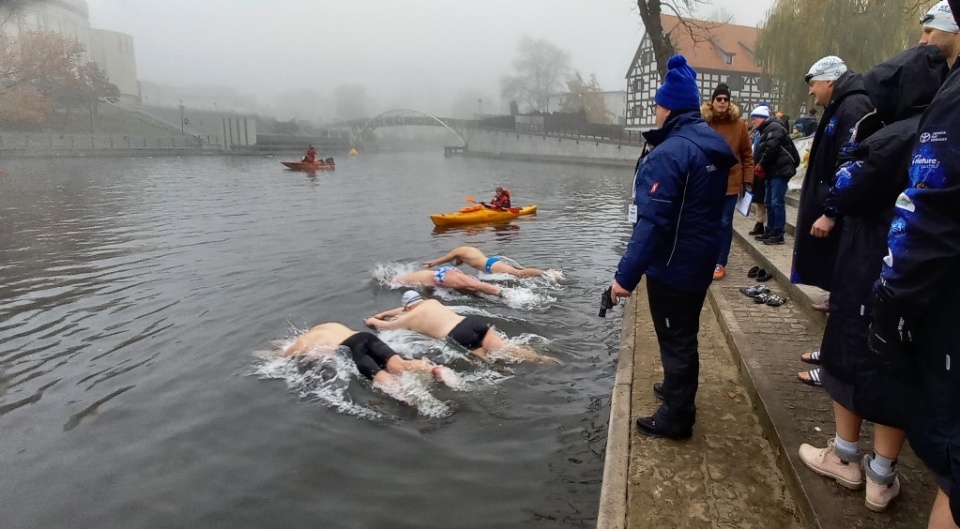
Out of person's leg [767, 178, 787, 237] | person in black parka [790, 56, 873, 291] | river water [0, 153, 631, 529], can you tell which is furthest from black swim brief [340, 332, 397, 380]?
person's leg [767, 178, 787, 237]

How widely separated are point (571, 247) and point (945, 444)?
11247mm

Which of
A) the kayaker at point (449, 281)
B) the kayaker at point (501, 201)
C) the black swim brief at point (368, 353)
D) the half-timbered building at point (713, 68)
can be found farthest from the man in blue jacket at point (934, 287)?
the half-timbered building at point (713, 68)

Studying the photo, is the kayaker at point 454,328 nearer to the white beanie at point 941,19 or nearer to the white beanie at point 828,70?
the white beanie at point 828,70

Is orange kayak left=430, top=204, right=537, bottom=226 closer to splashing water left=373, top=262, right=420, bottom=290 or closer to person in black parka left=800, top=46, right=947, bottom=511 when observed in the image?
splashing water left=373, top=262, right=420, bottom=290

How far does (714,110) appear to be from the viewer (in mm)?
6973

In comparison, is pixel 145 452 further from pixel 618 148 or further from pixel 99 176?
pixel 618 148

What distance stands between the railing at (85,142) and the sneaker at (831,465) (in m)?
66.1

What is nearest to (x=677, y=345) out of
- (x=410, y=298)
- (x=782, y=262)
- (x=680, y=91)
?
(x=680, y=91)

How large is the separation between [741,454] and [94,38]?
120 metres

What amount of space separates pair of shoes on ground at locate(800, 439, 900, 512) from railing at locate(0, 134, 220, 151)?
217ft

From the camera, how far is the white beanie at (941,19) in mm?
2516

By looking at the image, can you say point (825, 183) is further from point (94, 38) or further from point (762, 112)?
point (94, 38)

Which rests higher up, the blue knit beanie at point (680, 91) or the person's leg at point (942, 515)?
the blue knit beanie at point (680, 91)

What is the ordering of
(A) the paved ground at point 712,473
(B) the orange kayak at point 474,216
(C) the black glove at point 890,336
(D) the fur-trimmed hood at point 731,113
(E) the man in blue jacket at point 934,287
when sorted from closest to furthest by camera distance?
(E) the man in blue jacket at point 934,287, (C) the black glove at point 890,336, (A) the paved ground at point 712,473, (D) the fur-trimmed hood at point 731,113, (B) the orange kayak at point 474,216
